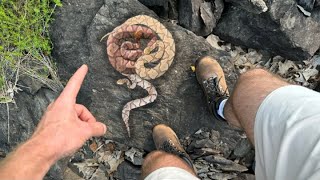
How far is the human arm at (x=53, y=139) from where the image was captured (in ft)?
5.85

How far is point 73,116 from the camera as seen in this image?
197 cm

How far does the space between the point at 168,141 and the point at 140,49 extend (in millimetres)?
854

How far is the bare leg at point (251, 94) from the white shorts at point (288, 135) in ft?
0.48

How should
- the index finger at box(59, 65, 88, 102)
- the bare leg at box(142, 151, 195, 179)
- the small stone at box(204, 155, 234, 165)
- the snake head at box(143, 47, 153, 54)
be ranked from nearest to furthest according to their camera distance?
1. the index finger at box(59, 65, 88, 102)
2. the bare leg at box(142, 151, 195, 179)
3. the snake head at box(143, 47, 153, 54)
4. the small stone at box(204, 155, 234, 165)

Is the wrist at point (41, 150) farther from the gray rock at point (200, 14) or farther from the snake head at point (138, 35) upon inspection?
the gray rock at point (200, 14)

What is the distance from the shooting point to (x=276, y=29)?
339cm

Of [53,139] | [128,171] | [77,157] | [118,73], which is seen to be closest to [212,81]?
[118,73]

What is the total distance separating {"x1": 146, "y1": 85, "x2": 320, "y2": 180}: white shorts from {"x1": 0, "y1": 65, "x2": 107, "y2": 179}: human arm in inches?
25.3

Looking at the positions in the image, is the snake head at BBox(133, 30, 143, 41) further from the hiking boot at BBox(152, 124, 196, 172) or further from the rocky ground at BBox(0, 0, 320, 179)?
the hiking boot at BBox(152, 124, 196, 172)

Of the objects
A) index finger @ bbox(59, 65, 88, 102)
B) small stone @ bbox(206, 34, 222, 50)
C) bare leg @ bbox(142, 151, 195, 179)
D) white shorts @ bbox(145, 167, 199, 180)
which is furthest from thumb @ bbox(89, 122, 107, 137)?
small stone @ bbox(206, 34, 222, 50)

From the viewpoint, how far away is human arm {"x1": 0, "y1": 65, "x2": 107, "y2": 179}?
70.2 inches

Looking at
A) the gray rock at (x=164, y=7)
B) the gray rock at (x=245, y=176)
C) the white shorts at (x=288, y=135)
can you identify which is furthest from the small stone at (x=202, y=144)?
the white shorts at (x=288, y=135)

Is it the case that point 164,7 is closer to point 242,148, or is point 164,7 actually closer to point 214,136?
point 214,136

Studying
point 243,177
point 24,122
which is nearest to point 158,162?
point 243,177
